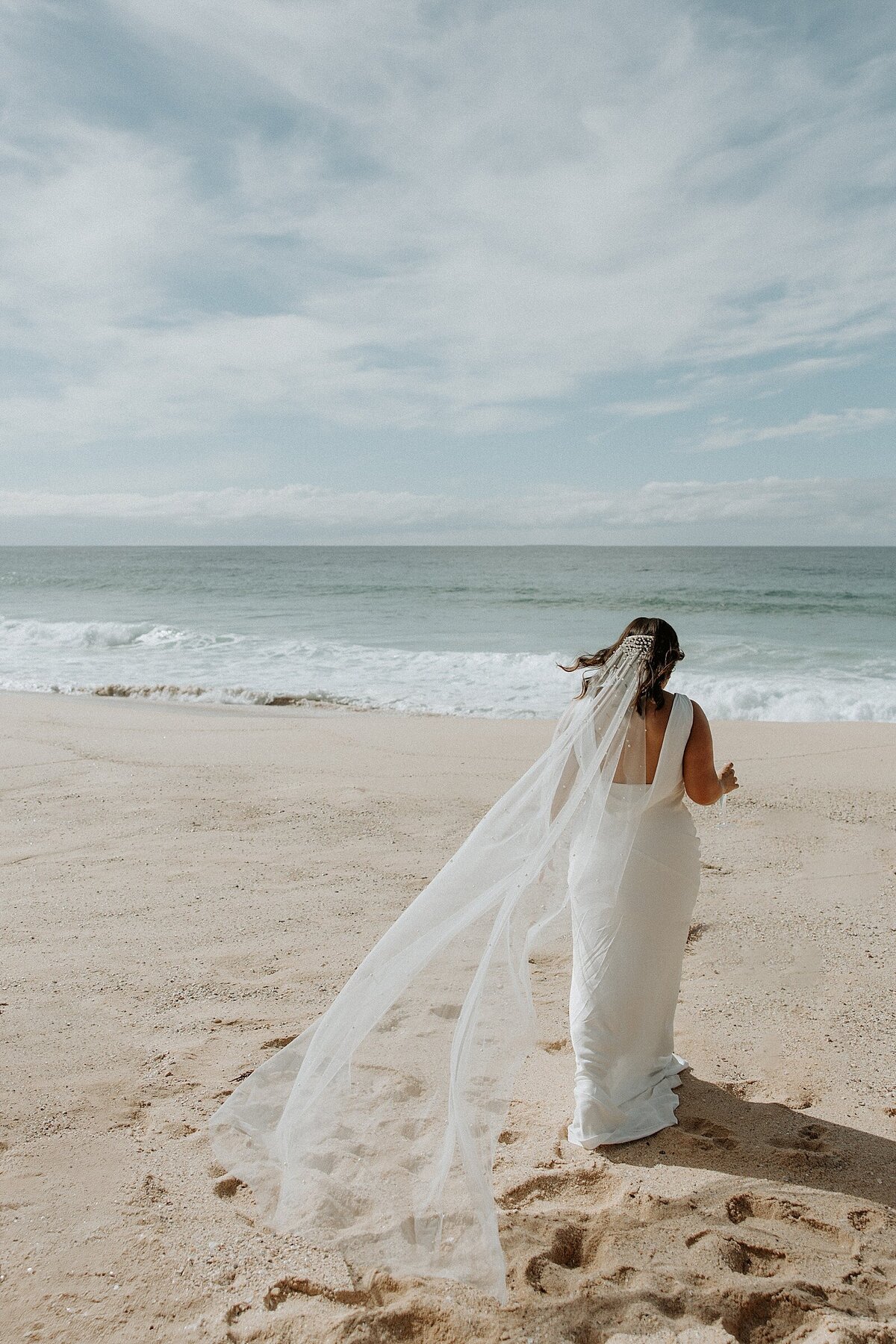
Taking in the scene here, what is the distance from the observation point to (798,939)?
4488 millimetres

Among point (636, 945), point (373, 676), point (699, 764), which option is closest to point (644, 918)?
point (636, 945)

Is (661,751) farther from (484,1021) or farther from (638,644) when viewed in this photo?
(484,1021)

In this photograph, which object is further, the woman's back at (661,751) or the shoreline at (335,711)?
the shoreline at (335,711)

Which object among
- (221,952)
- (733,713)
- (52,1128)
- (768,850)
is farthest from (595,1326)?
(733,713)

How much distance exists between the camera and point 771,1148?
2.83 m

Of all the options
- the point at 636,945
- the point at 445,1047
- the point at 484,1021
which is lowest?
the point at 445,1047

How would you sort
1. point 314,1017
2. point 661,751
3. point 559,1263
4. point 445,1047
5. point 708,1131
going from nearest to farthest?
1. point 559,1263
2. point 445,1047
3. point 708,1131
4. point 661,751
5. point 314,1017

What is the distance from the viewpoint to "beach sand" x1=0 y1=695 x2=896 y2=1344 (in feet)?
7.24

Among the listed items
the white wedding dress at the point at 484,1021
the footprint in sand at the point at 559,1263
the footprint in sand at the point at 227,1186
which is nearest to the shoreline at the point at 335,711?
the white wedding dress at the point at 484,1021

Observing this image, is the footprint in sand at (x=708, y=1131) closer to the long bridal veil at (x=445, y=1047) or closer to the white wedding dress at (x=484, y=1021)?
the white wedding dress at (x=484, y=1021)

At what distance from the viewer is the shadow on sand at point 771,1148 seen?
8.86ft

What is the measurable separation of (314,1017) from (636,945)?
147 centimetres

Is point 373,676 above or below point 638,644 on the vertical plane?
below

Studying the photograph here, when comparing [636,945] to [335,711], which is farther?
[335,711]
